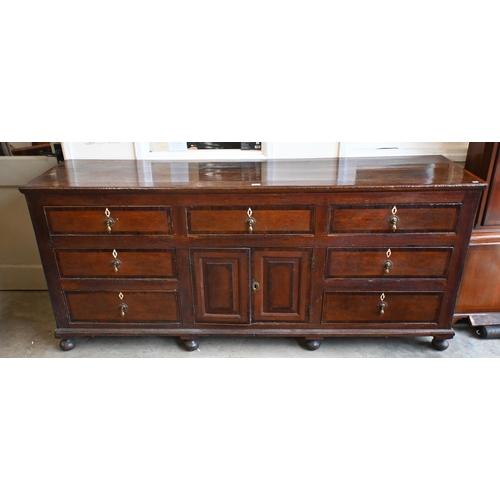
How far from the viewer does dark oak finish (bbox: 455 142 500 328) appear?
6.61ft

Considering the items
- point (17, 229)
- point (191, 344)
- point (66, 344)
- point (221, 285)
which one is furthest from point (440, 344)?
point (17, 229)

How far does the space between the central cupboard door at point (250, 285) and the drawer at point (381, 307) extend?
0.13 metres

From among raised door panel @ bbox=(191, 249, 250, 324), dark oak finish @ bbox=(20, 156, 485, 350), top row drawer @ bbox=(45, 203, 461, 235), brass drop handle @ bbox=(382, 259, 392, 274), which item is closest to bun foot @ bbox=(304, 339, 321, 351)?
dark oak finish @ bbox=(20, 156, 485, 350)

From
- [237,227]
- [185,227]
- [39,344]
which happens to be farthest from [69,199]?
[39,344]

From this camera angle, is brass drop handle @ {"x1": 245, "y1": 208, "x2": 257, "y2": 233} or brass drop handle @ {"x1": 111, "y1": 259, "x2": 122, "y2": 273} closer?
brass drop handle @ {"x1": 245, "y1": 208, "x2": 257, "y2": 233}

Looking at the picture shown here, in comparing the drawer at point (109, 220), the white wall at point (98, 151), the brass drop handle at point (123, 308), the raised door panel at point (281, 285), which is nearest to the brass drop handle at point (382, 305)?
the raised door panel at point (281, 285)

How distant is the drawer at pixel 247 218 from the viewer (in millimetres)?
1885

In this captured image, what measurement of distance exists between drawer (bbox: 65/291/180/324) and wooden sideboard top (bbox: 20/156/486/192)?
53 centimetres

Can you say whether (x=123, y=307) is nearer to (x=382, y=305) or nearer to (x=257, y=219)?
(x=257, y=219)

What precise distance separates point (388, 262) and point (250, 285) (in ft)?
2.06

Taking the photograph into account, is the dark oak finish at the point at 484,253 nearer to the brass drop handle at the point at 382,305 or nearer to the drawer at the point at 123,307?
Result: the brass drop handle at the point at 382,305

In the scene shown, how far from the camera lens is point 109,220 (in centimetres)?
191

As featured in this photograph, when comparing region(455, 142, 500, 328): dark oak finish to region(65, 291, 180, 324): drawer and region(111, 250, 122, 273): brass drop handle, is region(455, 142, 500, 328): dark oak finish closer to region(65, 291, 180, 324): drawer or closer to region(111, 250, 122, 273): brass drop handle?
region(65, 291, 180, 324): drawer

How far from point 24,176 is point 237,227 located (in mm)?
1344
